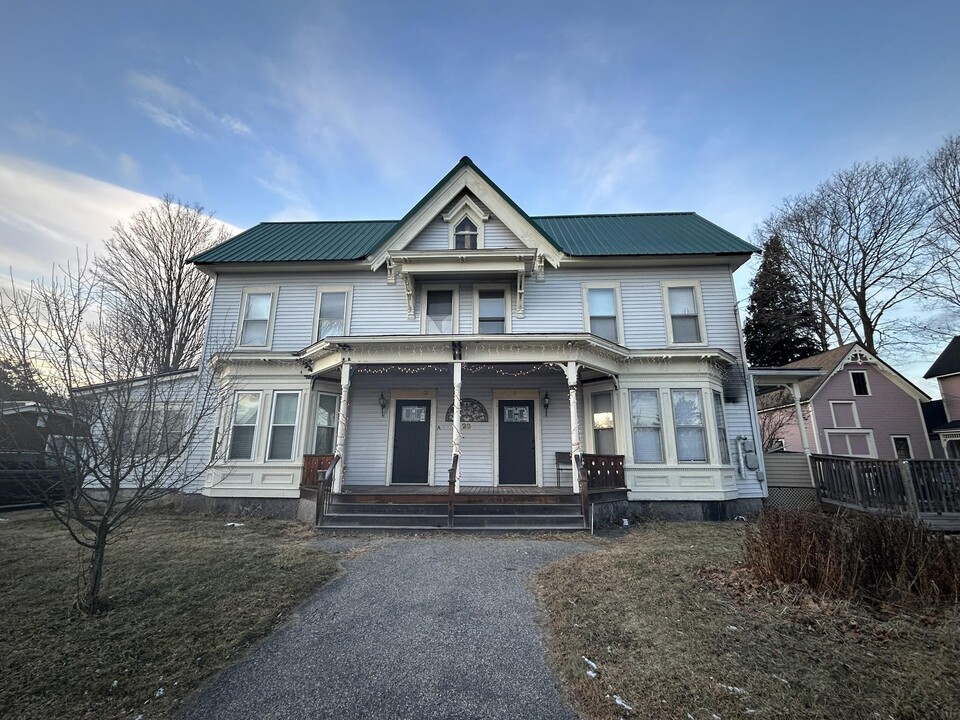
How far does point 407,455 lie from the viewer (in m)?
11.1

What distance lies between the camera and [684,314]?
1140cm

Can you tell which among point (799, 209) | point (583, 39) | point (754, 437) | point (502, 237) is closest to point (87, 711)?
point (502, 237)

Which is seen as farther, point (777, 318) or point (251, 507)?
point (777, 318)

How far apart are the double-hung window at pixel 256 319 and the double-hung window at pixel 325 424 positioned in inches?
99.8

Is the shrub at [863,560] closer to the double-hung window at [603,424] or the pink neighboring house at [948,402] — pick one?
the double-hung window at [603,424]

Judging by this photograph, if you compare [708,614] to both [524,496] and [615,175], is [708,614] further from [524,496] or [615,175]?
[615,175]

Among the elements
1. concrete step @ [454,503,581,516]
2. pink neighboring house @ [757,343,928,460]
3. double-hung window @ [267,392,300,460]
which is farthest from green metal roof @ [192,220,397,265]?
pink neighboring house @ [757,343,928,460]

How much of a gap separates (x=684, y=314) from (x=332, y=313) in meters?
10.5

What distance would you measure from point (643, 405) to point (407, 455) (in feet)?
21.8

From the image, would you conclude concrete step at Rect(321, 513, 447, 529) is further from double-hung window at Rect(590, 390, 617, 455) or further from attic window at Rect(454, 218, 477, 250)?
attic window at Rect(454, 218, 477, 250)

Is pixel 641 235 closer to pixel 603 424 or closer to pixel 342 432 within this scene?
pixel 603 424

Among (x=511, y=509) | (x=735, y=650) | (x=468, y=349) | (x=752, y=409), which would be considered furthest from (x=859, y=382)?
(x=735, y=650)

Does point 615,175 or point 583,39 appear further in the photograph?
point 615,175

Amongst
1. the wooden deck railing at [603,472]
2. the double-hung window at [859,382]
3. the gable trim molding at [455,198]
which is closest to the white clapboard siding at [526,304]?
the gable trim molding at [455,198]
